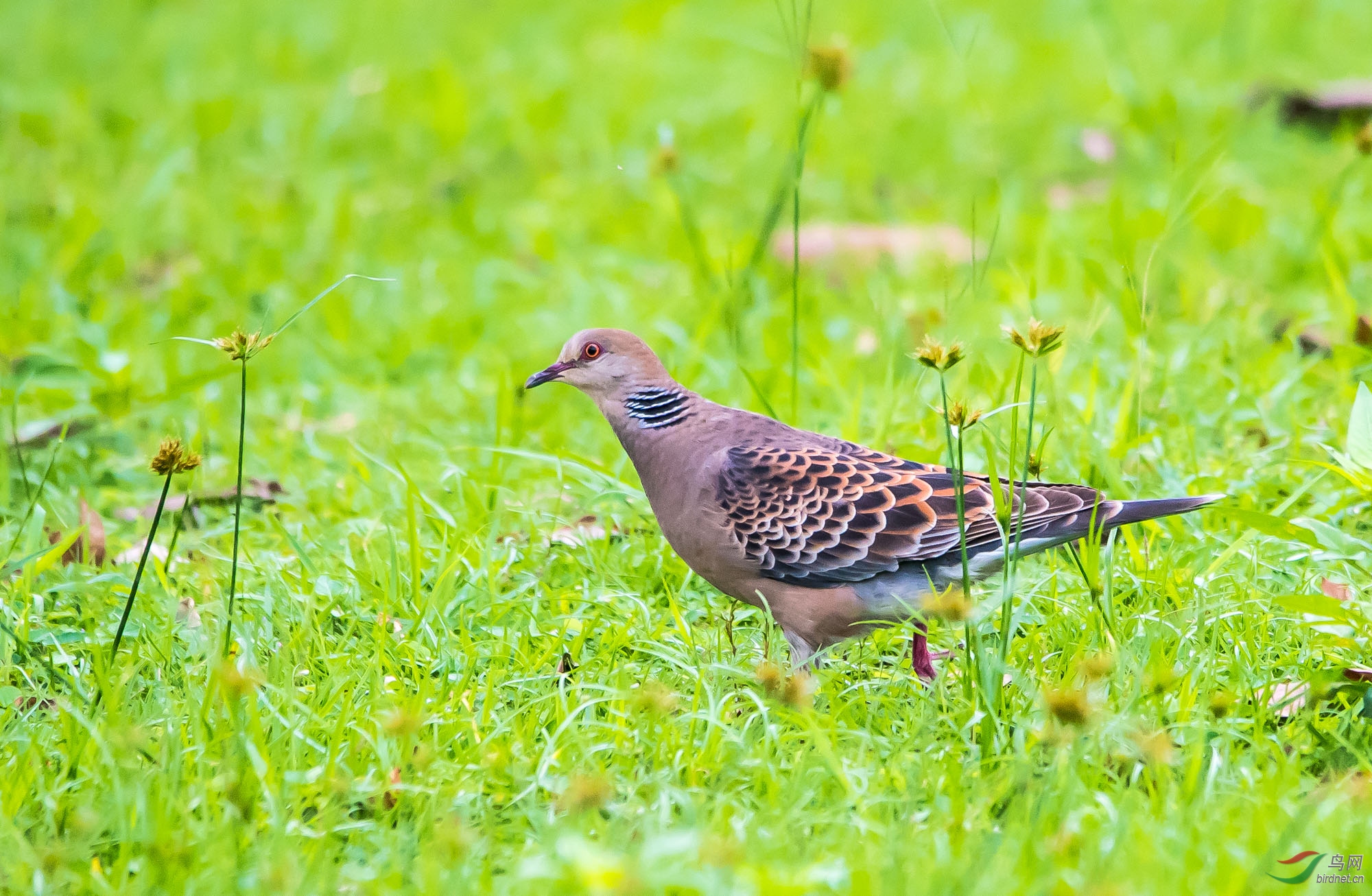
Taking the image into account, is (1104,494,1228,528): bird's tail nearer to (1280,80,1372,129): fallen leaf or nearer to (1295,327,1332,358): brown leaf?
(1295,327,1332,358): brown leaf

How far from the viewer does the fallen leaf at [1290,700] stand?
9.95 ft

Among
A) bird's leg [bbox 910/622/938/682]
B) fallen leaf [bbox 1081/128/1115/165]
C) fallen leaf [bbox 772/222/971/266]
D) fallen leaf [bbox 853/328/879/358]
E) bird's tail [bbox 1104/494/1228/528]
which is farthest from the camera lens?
fallen leaf [bbox 1081/128/1115/165]

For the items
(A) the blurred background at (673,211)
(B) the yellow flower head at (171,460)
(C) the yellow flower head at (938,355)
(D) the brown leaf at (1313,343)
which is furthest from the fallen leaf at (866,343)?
(B) the yellow flower head at (171,460)

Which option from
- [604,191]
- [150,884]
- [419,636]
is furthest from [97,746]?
[604,191]

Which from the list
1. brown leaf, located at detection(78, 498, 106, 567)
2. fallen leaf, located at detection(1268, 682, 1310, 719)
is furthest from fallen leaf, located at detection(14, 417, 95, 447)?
fallen leaf, located at detection(1268, 682, 1310, 719)

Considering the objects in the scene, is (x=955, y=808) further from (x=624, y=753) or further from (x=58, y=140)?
(x=58, y=140)

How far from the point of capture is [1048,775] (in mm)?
2652

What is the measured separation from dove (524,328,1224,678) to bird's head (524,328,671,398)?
0.34 m

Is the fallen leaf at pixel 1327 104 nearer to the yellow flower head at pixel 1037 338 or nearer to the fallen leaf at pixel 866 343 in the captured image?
the fallen leaf at pixel 866 343

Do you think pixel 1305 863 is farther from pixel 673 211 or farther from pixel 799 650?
pixel 673 211

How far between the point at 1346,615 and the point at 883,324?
2409mm

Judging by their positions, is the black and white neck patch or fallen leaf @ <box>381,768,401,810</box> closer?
fallen leaf @ <box>381,768,401,810</box>

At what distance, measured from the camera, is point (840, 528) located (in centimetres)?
352

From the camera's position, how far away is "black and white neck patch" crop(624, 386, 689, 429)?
3871 millimetres
